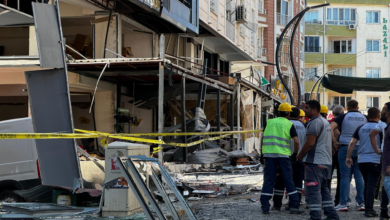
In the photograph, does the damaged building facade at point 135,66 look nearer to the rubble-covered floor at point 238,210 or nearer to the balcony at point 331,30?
the rubble-covered floor at point 238,210

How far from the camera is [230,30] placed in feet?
94.3

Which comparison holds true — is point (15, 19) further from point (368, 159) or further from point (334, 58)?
point (334, 58)

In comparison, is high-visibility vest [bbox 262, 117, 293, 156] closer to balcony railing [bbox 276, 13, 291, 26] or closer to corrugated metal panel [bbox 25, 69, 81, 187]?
corrugated metal panel [bbox 25, 69, 81, 187]

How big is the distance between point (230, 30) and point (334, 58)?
119 feet

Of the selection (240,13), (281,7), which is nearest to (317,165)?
(240,13)

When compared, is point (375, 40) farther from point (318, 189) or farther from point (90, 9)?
point (318, 189)

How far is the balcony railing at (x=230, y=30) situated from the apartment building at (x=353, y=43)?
34018 mm

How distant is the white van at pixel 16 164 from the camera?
987cm

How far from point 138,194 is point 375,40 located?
60.3 metres

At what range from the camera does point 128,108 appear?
23.9 metres

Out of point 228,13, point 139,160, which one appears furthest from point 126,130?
point 139,160

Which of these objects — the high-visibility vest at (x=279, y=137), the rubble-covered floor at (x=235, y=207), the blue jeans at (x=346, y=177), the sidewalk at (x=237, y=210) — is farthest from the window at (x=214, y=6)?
the high-visibility vest at (x=279, y=137)

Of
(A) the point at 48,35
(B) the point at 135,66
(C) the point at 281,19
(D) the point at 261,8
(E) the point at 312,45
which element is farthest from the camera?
(E) the point at 312,45

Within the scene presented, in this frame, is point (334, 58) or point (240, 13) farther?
point (334, 58)
